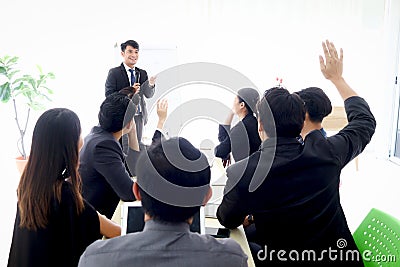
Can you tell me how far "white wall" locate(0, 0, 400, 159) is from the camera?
15.0 ft

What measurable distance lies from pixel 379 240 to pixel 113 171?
3.87ft

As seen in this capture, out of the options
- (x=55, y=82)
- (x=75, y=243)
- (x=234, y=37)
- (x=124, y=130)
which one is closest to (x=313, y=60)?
(x=234, y=37)

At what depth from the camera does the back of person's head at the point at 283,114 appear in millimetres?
1385

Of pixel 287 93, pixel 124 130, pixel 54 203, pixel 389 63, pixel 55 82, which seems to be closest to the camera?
pixel 54 203

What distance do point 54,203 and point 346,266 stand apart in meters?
1.15

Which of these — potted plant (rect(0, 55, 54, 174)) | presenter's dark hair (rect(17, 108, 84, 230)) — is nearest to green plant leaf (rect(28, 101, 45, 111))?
potted plant (rect(0, 55, 54, 174))

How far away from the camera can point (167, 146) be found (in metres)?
0.94

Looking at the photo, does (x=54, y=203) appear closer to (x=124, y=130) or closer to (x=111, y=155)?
(x=111, y=155)

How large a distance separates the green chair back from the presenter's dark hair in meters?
1.18

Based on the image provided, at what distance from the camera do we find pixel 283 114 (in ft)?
4.54

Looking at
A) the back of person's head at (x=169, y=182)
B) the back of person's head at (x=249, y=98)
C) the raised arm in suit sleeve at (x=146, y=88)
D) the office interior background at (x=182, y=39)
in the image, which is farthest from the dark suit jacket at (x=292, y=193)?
the office interior background at (x=182, y=39)

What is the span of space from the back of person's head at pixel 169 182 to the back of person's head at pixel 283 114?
53cm

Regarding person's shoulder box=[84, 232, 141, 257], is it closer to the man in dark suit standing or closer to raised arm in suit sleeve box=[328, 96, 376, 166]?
raised arm in suit sleeve box=[328, 96, 376, 166]

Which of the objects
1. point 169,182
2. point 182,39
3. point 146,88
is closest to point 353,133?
point 169,182
